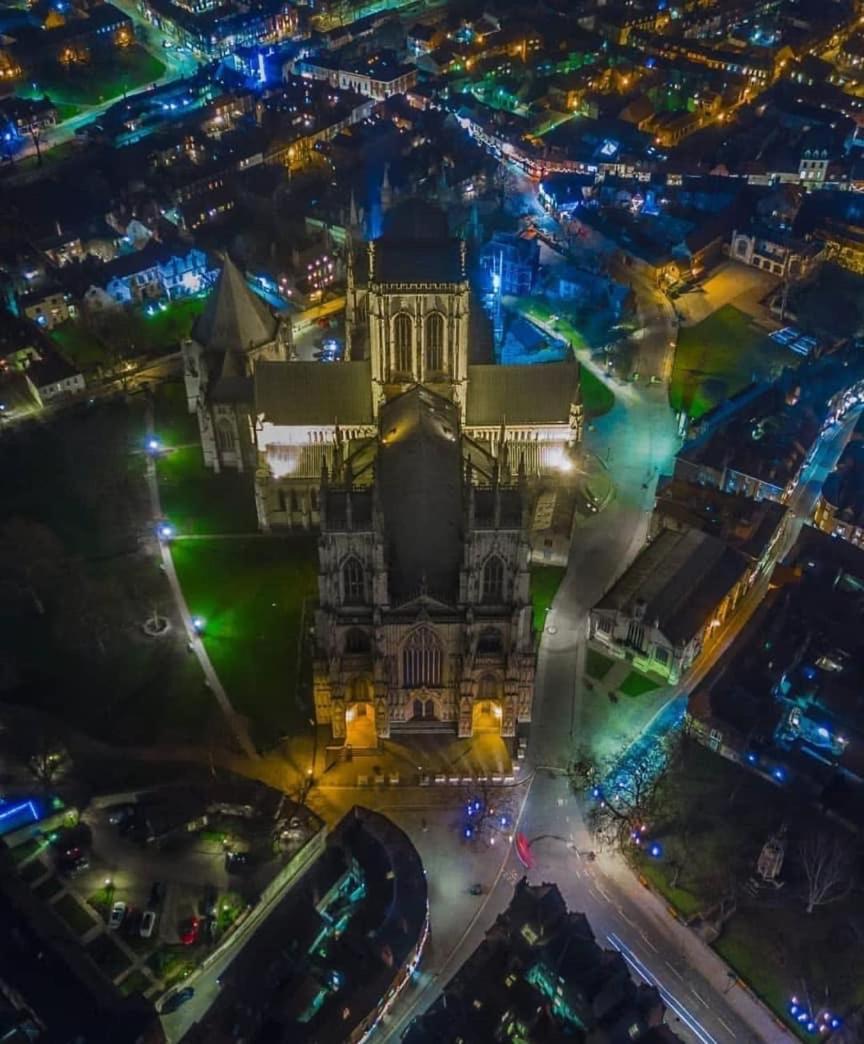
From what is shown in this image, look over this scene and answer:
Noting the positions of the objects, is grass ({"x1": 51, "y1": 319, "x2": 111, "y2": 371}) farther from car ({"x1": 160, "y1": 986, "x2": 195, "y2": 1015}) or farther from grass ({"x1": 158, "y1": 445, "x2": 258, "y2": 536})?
car ({"x1": 160, "y1": 986, "x2": 195, "y2": 1015})

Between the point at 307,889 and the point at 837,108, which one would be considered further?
the point at 837,108

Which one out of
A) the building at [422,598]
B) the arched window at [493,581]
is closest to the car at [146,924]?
the building at [422,598]

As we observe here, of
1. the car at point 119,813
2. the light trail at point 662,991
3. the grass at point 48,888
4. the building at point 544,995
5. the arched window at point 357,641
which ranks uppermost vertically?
the arched window at point 357,641

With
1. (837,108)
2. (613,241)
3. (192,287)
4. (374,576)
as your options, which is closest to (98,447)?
(192,287)

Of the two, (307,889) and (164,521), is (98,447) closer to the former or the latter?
(164,521)

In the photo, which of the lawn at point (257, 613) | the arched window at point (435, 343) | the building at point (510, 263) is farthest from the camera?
the building at point (510, 263)

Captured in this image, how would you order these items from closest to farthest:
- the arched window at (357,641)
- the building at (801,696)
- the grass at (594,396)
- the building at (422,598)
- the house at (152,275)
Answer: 1. the building at (422,598)
2. the arched window at (357,641)
3. the building at (801,696)
4. the grass at (594,396)
5. the house at (152,275)

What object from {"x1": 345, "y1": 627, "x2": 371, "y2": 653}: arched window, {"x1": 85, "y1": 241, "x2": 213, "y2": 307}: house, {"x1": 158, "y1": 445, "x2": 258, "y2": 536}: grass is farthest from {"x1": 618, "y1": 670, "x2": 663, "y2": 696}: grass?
{"x1": 85, "y1": 241, "x2": 213, "y2": 307}: house

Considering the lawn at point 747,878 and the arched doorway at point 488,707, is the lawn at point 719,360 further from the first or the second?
the lawn at point 747,878
